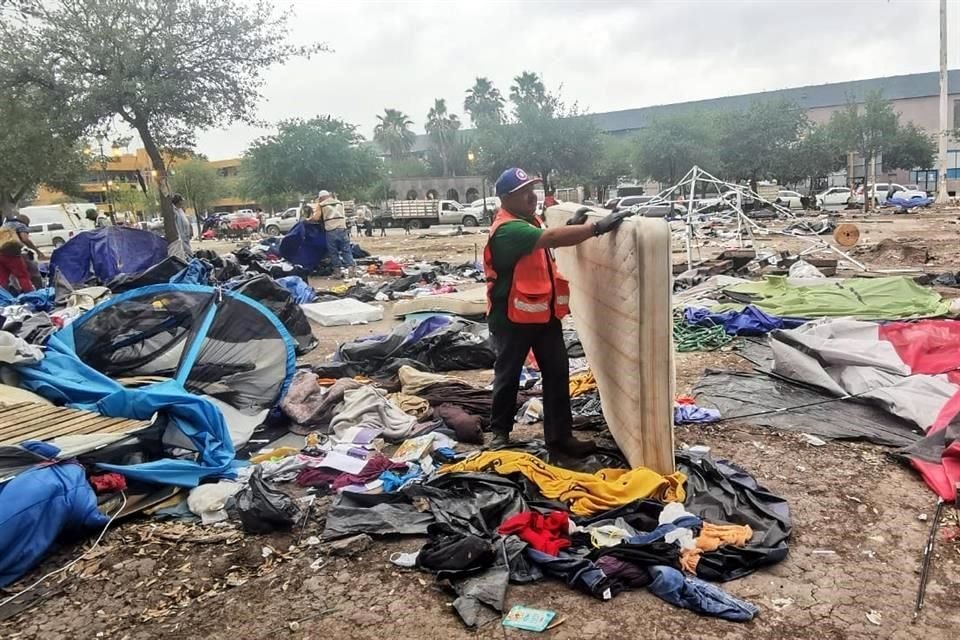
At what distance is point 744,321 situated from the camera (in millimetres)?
6867

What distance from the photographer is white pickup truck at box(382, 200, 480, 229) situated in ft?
106

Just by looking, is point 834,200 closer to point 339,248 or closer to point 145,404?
point 339,248

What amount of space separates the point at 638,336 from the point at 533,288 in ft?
2.18

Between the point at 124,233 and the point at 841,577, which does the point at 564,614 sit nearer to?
the point at 841,577

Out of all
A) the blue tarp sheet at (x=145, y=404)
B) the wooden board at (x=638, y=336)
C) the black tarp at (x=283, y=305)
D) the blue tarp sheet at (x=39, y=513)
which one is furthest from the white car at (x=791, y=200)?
the blue tarp sheet at (x=39, y=513)

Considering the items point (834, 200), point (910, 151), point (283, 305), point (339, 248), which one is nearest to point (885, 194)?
point (834, 200)

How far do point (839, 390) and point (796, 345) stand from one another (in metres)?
0.66

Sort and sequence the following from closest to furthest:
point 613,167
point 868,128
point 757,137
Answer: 1. point 757,137
2. point 868,128
3. point 613,167

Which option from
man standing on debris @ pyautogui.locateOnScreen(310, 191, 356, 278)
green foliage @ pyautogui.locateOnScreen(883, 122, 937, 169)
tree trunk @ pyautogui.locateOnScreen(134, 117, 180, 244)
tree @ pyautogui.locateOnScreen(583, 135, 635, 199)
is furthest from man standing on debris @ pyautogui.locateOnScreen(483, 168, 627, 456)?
green foliage @ pyautogui.locateOnScreen(883, 122, 937, 169)

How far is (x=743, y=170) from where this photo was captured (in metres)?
40.7

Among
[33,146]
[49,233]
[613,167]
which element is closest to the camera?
[33,146]

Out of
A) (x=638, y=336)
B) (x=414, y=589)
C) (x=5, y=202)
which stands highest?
(x=5, y=202)

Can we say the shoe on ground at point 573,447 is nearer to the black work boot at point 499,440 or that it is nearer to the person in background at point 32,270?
the black work boot at point 499,440

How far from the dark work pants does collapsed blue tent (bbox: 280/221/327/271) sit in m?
9.87
